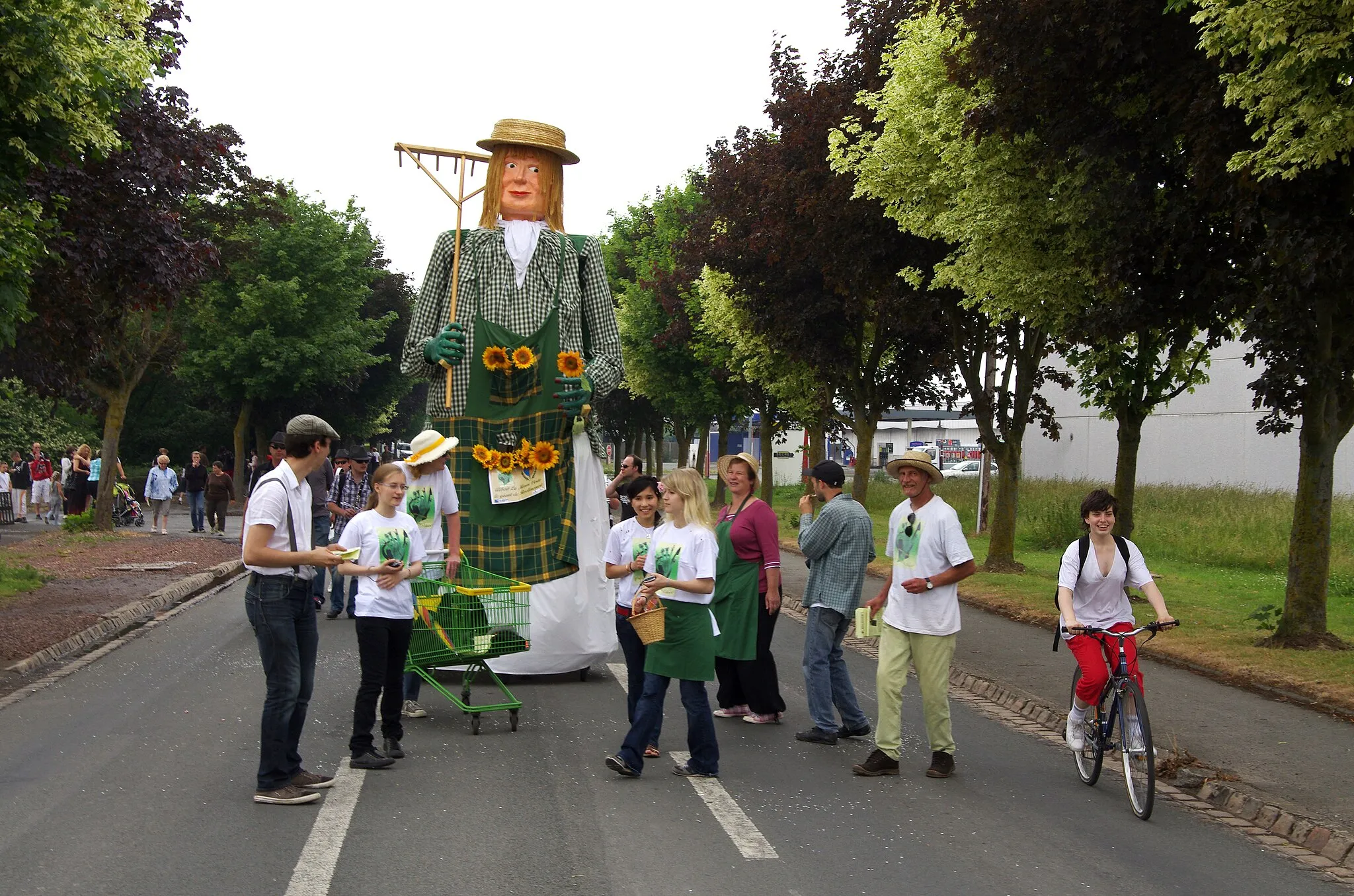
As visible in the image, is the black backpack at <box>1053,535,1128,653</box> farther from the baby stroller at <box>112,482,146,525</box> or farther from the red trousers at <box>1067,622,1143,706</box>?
the baby stroller at <box>112,482,146,525</box>

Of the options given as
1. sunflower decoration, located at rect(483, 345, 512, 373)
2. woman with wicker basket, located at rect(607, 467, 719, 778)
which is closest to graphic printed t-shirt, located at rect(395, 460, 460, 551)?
sunflower decoration, located at rect(483, 345, 512, 373)

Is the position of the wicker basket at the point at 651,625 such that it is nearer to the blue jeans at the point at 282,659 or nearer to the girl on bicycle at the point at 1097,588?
the blue jeans at the point at 282,659

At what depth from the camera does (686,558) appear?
7887mm

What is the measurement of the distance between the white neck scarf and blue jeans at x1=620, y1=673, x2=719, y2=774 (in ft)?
14.6

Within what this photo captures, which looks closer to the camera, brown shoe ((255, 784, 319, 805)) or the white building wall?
brown shoe ((255, 784, 319, 805))

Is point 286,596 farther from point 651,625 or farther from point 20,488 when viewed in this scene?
point 20,488

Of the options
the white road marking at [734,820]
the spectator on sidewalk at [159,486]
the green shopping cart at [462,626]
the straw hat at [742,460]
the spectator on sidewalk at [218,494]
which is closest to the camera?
the white road marking at [734,820]

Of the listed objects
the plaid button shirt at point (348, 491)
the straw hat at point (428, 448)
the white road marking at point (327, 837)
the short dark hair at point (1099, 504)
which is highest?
the straw hat at point (428, 448)

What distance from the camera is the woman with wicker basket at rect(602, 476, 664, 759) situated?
27.8 feet

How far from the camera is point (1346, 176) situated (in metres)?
11.2

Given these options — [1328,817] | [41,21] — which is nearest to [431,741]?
[1328,817]

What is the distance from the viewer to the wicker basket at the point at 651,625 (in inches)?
306

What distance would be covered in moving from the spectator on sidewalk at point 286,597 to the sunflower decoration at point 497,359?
3835mm

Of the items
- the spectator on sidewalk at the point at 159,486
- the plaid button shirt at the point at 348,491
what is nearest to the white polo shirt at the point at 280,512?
the plaid button shirt at the point at 348,491
